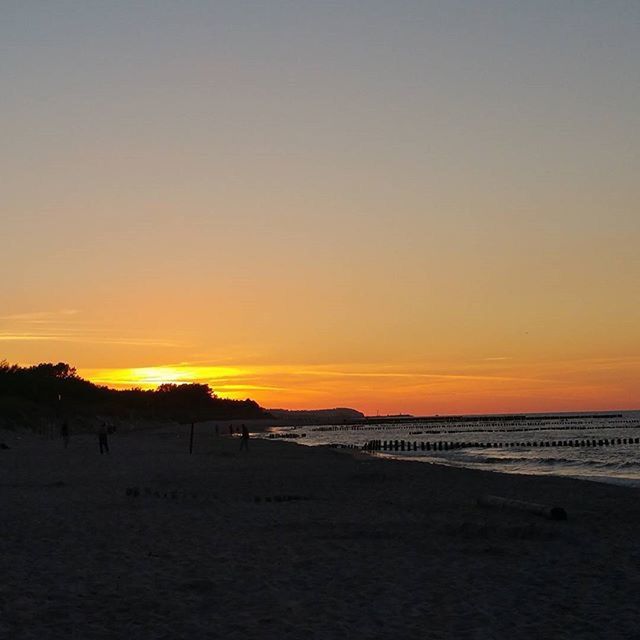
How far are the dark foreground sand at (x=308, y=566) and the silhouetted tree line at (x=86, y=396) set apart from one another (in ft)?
128

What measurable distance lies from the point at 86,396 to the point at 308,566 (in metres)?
105

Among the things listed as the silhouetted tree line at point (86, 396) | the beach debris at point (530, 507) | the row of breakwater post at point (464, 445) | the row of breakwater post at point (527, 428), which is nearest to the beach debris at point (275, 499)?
the beach debris at point (530, 507)

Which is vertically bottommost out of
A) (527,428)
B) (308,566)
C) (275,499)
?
(308,566)

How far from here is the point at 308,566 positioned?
510 inches

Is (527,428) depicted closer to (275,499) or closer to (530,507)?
(275,499)

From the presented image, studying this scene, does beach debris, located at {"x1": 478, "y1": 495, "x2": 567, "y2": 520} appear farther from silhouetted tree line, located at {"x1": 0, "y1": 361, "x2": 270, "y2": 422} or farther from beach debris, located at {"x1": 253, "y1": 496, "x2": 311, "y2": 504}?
silhouetted tree line, located at {"x1": 0, "y1": 361, "x2": 270, "y2": 422}

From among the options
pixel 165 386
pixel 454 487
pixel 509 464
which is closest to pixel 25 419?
pixel 509 464

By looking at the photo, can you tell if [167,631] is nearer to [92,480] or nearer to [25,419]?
[92,480]

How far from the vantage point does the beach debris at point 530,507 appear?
742 inches

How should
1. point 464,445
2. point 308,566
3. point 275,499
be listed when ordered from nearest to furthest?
1. point 308,566
2. point 275,499
3. point 464,445

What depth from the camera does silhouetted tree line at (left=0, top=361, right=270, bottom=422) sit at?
9038 cm

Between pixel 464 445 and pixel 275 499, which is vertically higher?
pixel 464 445

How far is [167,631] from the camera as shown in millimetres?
9195

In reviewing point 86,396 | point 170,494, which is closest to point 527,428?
point 86,396
